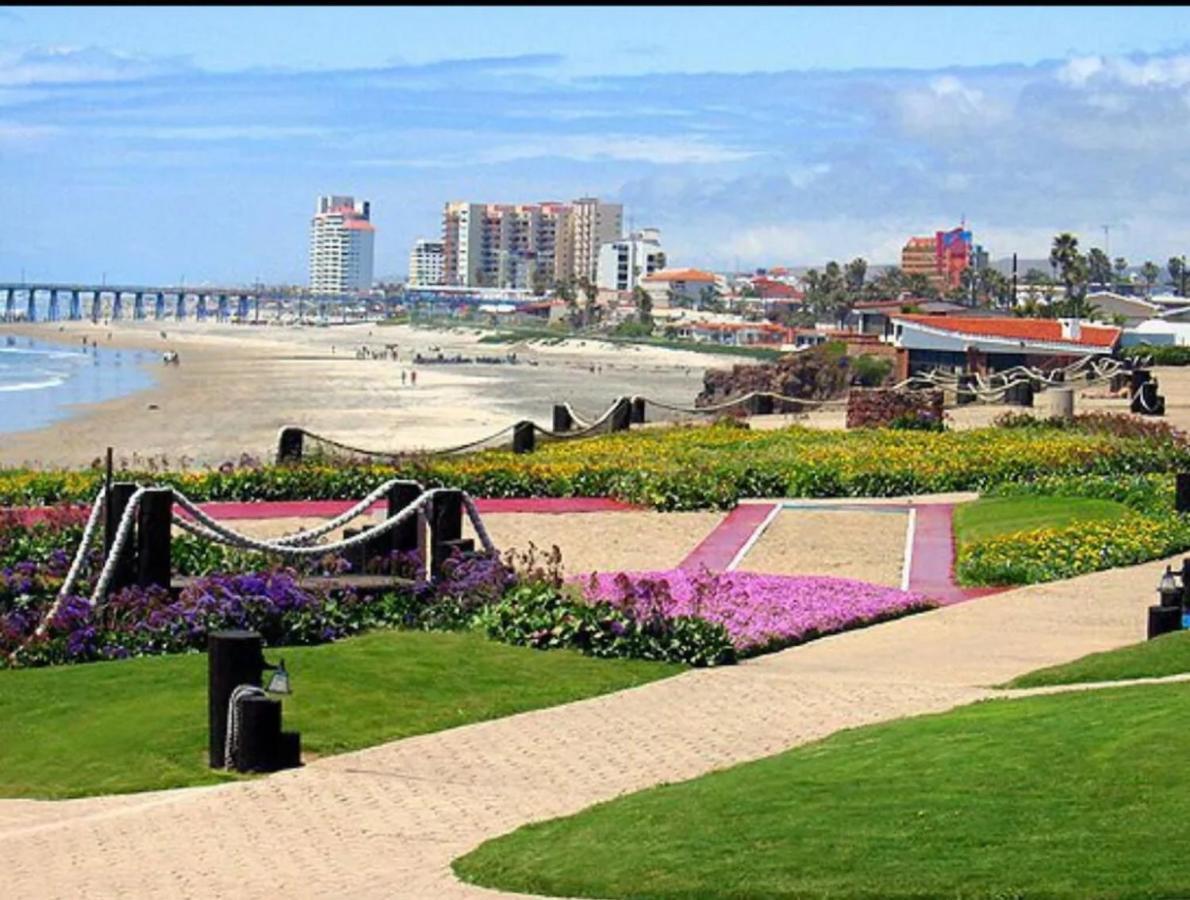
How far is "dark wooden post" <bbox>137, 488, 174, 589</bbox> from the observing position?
19953mm

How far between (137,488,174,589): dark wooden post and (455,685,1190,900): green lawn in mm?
7970

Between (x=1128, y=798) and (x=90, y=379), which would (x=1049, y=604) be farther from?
(x=90, y=379)

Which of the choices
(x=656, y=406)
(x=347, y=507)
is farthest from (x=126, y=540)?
(x=656, y=406)

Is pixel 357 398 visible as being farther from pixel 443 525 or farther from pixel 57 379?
pixel 443 525

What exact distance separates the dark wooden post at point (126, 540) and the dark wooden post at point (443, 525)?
9.53 ft

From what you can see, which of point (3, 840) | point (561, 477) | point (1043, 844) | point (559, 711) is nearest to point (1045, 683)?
point (559, 711)

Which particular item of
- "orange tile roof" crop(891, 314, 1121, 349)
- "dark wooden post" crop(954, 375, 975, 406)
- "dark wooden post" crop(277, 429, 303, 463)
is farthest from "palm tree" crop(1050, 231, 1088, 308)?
"dark wooden post" crop(277, 429, 303, 463)

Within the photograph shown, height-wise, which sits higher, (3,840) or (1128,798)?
(1128,798)

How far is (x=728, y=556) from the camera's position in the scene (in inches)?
1061

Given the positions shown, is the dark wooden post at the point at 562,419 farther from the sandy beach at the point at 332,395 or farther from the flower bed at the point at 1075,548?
the flower bed at the point at 1075,548

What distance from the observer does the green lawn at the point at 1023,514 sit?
28.0m

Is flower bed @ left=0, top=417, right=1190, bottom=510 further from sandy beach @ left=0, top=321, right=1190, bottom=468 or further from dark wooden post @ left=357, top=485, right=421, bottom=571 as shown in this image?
dark wooden post @ left=357, top=485, right=421, bottom=571

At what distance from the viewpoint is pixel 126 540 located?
784 inches

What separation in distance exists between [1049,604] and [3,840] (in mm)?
12502
